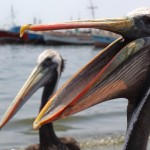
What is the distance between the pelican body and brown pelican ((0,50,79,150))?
3.79 m

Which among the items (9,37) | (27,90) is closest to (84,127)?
(27,90)

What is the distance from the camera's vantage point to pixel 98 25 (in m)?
3.81

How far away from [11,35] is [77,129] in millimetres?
53728

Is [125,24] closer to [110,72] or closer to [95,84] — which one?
[110,72]

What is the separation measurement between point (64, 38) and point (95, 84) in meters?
60.3

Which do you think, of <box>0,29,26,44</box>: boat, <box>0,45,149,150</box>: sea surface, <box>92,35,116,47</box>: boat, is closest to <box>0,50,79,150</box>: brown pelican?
<box>0,45,149,150</box>: sea surface

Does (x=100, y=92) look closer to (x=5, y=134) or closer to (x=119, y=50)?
(x=119, y=50)

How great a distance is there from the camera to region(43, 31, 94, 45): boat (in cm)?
6234

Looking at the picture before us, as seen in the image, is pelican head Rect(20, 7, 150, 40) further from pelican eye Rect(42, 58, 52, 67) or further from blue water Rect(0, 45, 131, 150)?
blue water Rect(0, 45, 131, 150)

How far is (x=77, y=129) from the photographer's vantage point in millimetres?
12484

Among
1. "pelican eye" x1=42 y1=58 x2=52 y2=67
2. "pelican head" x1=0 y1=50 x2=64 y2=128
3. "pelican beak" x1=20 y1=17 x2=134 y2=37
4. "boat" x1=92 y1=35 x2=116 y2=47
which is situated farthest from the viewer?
"boat" x1=92 y1=35 x2=116 y2=47

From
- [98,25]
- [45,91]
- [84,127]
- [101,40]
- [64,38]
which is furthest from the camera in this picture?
[64,38]

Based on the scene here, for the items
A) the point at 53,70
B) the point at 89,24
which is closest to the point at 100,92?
the point at 89,24

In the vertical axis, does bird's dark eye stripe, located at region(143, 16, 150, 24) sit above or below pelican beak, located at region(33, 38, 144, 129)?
above
